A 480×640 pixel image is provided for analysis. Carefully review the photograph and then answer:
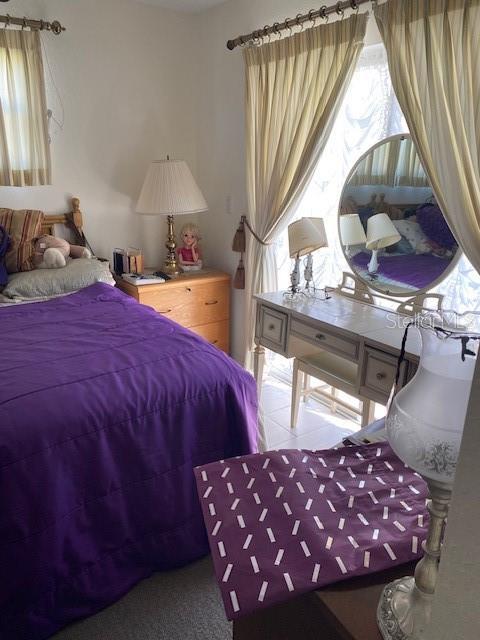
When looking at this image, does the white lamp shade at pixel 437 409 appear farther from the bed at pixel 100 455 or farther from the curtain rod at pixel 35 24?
the curtain rod at pixel 35 24

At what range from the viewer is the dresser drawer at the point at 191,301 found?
324 centimetres

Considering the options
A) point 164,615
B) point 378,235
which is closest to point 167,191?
point 378,235

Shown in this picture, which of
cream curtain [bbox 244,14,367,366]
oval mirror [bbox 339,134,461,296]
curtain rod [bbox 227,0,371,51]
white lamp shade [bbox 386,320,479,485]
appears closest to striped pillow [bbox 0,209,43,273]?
cream curtain [bbox 244,14,367,366]

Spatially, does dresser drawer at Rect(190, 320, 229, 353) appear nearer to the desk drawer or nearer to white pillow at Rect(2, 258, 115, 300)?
white pillow at Rect(2, 258, 115, 300)

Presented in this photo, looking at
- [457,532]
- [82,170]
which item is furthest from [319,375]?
[82,170]

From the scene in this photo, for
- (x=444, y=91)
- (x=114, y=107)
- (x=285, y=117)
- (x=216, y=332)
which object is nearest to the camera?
(x=444, y=91)

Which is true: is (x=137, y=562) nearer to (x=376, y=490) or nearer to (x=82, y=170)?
(x=376, y=490)

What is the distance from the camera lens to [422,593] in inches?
27.2

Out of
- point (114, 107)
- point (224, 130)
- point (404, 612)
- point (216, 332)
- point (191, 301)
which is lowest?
point (216, 332)

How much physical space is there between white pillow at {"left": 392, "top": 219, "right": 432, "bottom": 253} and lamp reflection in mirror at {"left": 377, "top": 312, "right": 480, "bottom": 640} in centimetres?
162

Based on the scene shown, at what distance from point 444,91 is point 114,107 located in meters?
2.27

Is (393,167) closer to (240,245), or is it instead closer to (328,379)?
(328,379)

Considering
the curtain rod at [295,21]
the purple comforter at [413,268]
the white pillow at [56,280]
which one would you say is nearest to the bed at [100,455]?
the white pillow at [56,280]

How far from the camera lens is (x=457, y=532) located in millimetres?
544
